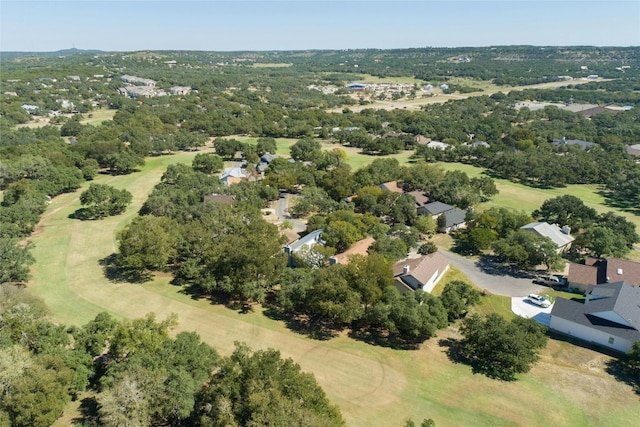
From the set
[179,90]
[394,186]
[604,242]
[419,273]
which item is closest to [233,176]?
[394,186]

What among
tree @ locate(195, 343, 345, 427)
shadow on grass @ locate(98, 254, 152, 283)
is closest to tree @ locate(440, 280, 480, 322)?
tree @ locate(195, 343, 345, 427)

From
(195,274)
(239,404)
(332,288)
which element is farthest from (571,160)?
(239,404)

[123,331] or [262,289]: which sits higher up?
[123,331]

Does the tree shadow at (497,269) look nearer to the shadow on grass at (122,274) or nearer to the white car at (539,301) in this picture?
the white car at (539,301)

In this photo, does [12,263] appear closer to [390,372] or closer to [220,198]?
[220,198]

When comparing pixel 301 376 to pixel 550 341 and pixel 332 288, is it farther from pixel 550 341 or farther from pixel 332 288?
pixel 550 341

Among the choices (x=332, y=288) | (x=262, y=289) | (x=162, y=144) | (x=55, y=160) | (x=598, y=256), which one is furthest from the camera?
(x=162, y=144)
